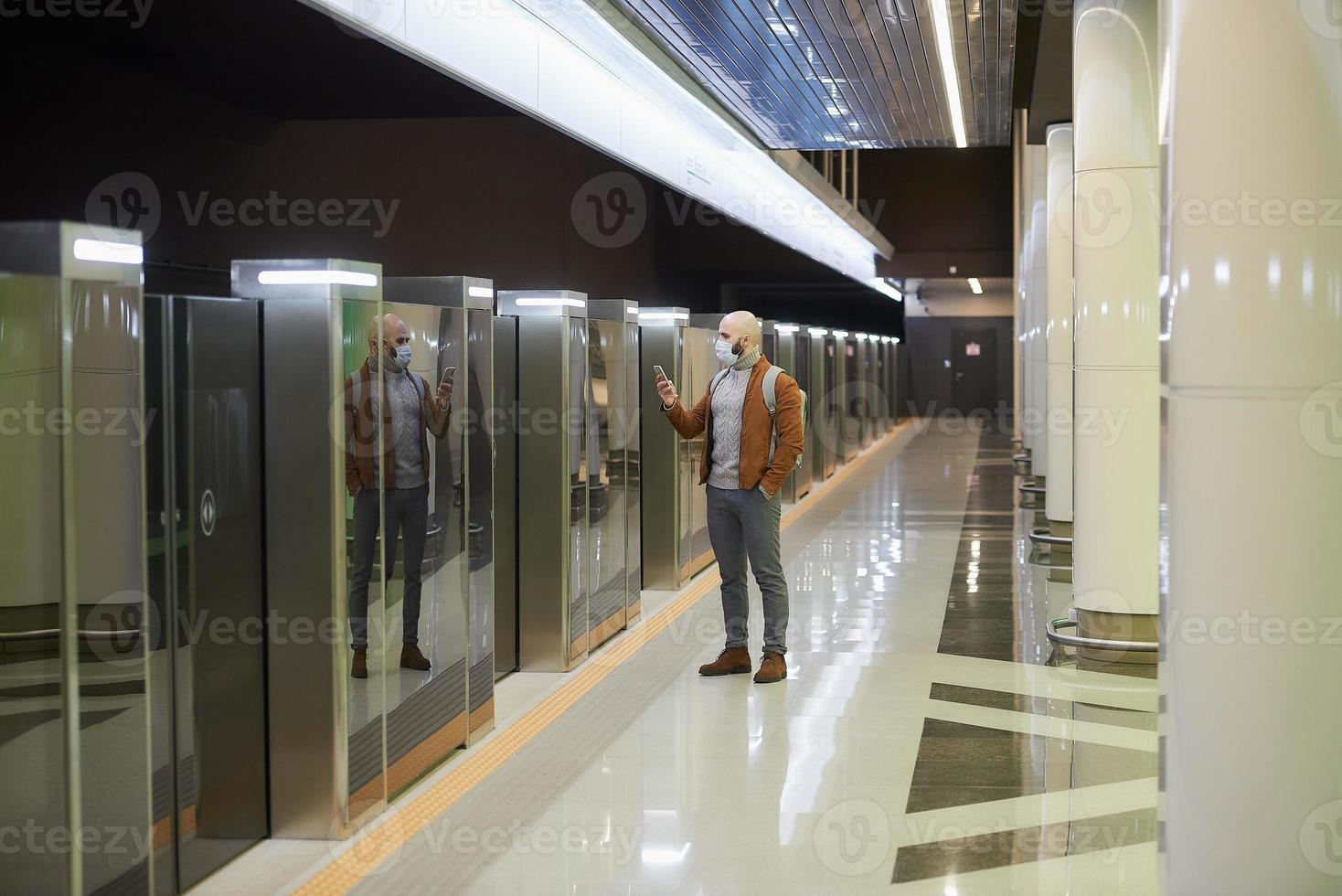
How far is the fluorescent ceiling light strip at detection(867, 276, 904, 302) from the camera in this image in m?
27.0

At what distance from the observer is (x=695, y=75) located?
969cm

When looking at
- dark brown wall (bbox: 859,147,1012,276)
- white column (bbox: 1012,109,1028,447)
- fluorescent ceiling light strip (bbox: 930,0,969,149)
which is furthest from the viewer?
dark brown wall (bbox: 859,147,1012,276)

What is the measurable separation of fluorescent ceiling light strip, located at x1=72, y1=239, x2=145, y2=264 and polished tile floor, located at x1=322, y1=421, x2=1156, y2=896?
1.82 metres

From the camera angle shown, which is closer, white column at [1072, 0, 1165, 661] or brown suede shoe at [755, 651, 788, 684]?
brown suede shoe at [755, 651, 788, 684]

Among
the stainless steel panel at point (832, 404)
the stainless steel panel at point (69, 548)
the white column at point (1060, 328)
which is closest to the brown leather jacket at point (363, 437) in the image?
the stainless steel panel at point (69, 548)

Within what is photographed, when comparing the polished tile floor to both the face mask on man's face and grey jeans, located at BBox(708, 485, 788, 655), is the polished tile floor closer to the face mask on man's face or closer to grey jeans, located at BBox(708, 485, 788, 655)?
grey jeans, located at BBox(708, 485, 788, 655)

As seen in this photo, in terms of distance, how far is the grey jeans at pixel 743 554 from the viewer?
604 centimetres

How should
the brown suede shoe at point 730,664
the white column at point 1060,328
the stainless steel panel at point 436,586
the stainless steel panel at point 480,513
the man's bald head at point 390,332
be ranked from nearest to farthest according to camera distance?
the man's bald head at point 390,332
the stainless steel panel at point 436,586
the stainless steel panel at point 480,513
the brown suede shoe at point 730,664
the white column at point 1060,328

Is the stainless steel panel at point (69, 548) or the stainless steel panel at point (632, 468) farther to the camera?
the stainless steel panel at point (632, 468)

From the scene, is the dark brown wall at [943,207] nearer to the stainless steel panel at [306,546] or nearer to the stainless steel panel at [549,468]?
the stainless steel panel at [549,468]

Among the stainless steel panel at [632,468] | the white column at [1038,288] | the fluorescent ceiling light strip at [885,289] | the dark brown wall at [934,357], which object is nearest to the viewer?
the stainless steel panel at [632,468]

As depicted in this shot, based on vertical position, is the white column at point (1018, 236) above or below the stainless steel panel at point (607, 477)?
above

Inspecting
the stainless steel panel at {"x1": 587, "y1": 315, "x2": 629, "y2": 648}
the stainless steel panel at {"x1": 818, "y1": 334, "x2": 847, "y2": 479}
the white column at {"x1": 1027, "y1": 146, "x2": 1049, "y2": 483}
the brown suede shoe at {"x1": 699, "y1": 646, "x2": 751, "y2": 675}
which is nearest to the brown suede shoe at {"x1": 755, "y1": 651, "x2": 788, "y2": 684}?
the brown suede shoe at {"x1": 699, "y1": 646, "x2": 751, "y2": 675}

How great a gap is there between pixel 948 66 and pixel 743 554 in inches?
183
